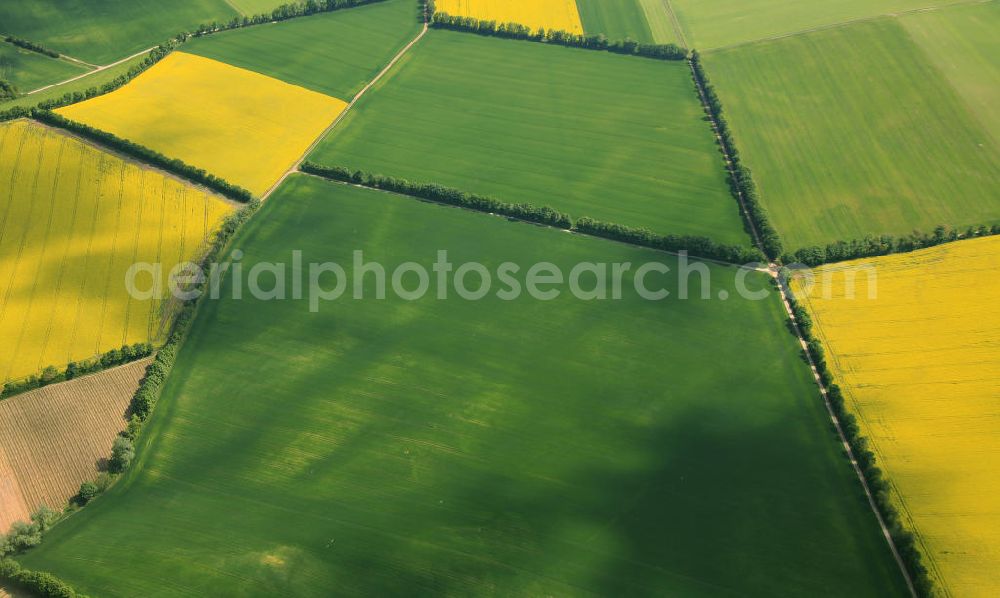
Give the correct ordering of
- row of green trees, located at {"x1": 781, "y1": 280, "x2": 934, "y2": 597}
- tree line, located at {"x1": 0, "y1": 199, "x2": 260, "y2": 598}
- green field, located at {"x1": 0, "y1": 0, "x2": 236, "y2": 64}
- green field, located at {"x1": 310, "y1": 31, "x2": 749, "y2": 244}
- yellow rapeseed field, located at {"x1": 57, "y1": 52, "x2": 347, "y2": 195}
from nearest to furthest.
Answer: tree line, located at {"x1": 0, "y1": 199, "x2": 260, "y2": 598}, row of green trees, located at {"x1": 781, "y1": 280, "x2": 934, "y2": 597}, green field, located at {"x1": 310, "y1": 31, "x2": 749, "y2": 244}, yellow rapeseed field, located at {"x1": 57, "y1": 52, "x2": 347, "y2": 195}, green field, located at {"x1": 0, "y1": 0, "x2": 236, "y2": 64}

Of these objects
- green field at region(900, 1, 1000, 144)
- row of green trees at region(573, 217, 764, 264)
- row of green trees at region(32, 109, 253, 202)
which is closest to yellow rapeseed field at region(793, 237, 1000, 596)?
row of green trees at region(573, 217, 764, 264)

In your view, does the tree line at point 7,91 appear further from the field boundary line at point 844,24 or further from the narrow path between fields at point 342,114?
the field boundary line at point 844,24

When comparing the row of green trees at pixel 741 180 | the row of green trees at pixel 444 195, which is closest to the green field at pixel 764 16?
the row of green trees at pixel 741 180

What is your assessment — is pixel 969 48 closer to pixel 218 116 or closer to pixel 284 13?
pixel 284 13

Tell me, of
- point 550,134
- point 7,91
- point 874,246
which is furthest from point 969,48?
point 7,91

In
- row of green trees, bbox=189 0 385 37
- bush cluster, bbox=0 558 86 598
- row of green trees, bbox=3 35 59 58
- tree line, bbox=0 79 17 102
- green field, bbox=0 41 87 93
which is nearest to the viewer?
bush cluster, bbox=0 558 86 598

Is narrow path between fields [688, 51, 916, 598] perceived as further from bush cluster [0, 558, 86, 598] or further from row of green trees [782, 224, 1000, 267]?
bush cluster [0, 558, 86, 598]

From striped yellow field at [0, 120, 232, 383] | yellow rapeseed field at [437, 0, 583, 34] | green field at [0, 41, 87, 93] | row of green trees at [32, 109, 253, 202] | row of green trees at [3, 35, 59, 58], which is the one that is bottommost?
striped yellow field at [0, 120, 232, 383]
